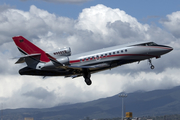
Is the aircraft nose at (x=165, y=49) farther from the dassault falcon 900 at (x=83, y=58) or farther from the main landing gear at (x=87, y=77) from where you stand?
the main landing gear at (x=87, y=77)

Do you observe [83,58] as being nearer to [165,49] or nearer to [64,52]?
[64,52]

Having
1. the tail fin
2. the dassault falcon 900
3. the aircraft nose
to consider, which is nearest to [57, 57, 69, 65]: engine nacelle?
the dassault falcon 900

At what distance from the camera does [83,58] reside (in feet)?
204

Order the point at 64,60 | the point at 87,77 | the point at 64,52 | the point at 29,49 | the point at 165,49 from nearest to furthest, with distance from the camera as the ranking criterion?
the point at 64,60
the point at 64,52
the point at 29,49
the point at 87,77
the point at 165,49

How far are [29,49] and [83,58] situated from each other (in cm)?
986

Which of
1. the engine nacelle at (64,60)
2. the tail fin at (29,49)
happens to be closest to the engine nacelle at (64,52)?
the engine nacelle at (64,60)

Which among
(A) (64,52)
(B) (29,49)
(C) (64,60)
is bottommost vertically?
(C) (64,60)

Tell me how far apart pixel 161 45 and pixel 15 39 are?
2662 centimetres

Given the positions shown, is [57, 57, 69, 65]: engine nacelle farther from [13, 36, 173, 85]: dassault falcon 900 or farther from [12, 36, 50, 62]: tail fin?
[12, 36, 50, 62]: tail fin

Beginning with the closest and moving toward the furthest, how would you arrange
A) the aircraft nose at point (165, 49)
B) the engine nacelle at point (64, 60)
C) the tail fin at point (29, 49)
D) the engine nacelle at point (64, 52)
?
the engine nacelle at point (64, 60) < the engine nacelle at point (64, 52) < the tail fin at point (29, 49) < the aircraft nose at point (165, 49)

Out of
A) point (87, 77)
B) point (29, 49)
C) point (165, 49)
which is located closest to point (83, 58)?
point (87, 77)

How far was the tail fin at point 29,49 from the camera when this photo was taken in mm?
62412

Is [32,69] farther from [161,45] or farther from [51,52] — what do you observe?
[161,45]

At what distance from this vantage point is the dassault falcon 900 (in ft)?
201
